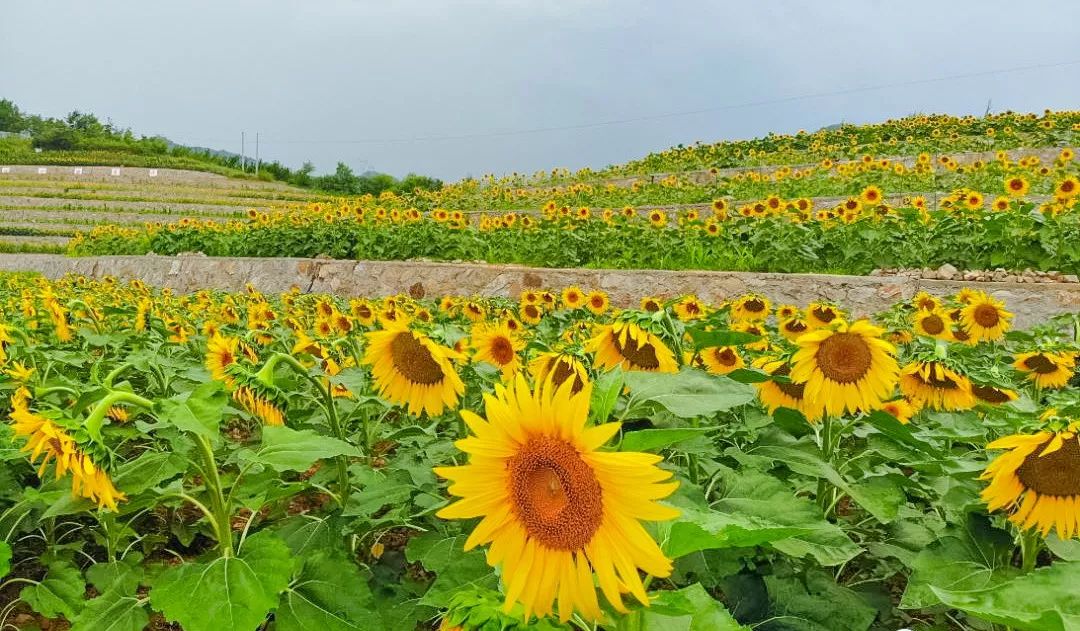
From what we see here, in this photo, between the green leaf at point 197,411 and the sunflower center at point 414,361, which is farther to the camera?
the sunflower center at point 414,361

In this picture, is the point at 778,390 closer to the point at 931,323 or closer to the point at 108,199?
the point at 931,323

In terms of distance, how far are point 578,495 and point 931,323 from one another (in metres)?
3.00

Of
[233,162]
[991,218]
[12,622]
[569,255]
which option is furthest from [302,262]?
[233,162]

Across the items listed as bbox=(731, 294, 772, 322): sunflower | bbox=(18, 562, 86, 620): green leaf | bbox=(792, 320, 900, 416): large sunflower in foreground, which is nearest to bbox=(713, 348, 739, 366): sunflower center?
bbox=(792, 320, 900, 416): large sunflower in foreground

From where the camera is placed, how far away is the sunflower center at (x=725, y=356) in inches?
87.9

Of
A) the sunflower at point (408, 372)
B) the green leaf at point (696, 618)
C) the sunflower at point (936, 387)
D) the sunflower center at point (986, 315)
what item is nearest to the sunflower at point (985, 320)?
the sunflower center at point (986, 315)

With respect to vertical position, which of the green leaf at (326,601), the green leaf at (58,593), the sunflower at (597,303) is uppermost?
the sunflower at (597,303)

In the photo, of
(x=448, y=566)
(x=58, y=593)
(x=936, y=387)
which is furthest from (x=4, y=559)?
(x=936, y=387)

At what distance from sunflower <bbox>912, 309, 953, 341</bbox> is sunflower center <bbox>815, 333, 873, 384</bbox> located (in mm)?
1769

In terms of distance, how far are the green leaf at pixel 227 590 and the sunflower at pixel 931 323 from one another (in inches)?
113

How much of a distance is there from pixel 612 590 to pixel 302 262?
1035 cm

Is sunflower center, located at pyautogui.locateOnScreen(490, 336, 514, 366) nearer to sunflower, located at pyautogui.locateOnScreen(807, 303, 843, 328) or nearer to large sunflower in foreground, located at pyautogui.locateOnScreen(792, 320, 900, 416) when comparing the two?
large sunflower in foreground, located at pyautogui.locateOnScreen(792, 320, 900, 416)

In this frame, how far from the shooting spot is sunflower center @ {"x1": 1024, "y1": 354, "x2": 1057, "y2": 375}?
2.45 meters

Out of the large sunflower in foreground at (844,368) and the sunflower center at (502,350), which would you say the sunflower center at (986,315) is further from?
the sunflower center at (502,350)
